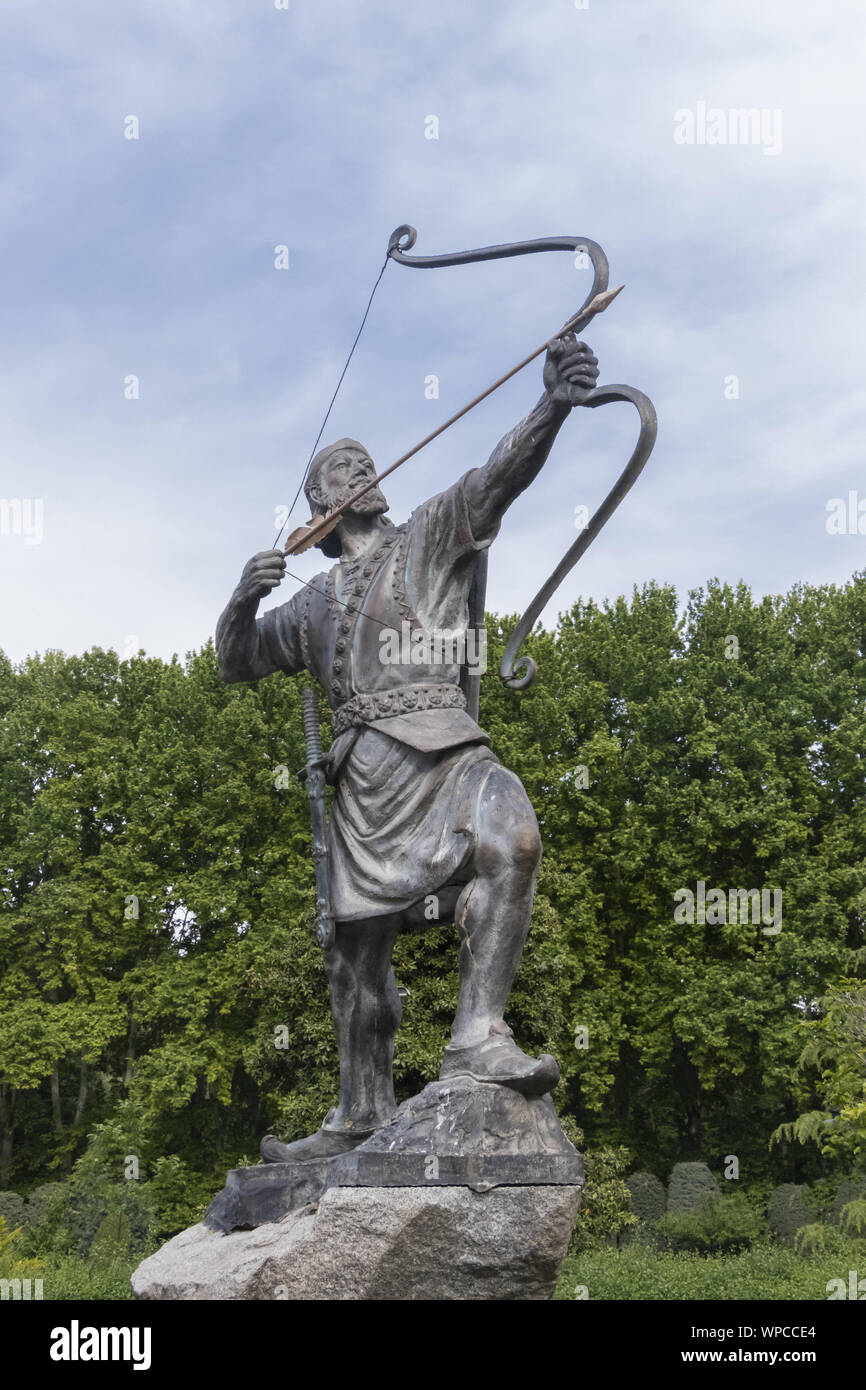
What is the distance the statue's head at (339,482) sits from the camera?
6.39m

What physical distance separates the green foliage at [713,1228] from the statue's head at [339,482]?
17.7 metres

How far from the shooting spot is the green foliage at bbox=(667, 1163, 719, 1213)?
22.8 metres

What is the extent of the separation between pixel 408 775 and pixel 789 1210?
1995 centimetres

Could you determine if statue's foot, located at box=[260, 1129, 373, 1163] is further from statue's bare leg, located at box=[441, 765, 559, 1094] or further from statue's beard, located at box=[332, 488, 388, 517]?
statue's beard, located at box=[332, 488, 388, 517]

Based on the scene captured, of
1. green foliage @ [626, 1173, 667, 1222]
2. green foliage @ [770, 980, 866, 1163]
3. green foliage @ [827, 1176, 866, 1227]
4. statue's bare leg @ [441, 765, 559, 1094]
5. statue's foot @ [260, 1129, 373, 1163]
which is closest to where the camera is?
statue's bare leg @ [441, 765, 559, 1094]

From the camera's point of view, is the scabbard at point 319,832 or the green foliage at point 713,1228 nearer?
the scabbard at point 319,832

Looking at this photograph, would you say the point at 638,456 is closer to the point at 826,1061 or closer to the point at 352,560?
the point at 352,560

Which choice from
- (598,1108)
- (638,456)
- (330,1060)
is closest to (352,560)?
(638,456)

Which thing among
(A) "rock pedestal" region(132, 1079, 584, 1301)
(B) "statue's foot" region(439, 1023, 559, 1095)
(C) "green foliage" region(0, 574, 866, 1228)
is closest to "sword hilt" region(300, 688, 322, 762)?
(B) "statue's foot" region(439, 1023, 559, 1095)

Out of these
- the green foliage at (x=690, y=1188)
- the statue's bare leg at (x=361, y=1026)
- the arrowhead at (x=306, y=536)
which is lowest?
the green foliage at (x=690, y=1188)

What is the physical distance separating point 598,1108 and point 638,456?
20025 millimetres

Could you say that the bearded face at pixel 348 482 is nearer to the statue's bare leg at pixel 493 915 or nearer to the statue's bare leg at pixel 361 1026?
the statue's bare leg at pixel 493 915

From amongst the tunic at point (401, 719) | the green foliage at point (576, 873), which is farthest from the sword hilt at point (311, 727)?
the green foliage at point (576, 873)

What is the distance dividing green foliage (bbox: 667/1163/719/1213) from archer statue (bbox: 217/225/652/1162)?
61.0 feet
